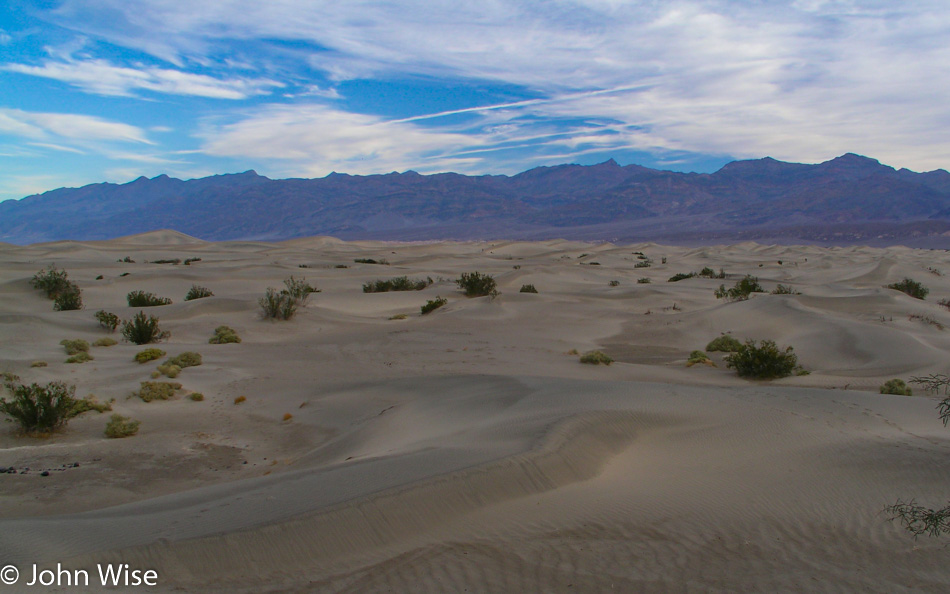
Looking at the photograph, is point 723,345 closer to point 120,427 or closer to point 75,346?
point 120,427

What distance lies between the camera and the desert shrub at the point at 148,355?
29.0 feet

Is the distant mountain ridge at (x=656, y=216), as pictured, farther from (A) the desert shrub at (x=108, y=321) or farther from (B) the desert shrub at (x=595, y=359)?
(A) the desert shrub at (x=108, y=321)

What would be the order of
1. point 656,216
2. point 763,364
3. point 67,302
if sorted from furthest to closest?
point 656,216 → point 67,302 → point 763,364

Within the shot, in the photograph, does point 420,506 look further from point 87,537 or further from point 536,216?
point 536,216

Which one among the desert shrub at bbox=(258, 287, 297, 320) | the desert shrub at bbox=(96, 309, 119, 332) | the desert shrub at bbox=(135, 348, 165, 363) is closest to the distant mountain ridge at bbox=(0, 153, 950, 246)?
the desert shrub at bbox=(258, 287, 297, 320)

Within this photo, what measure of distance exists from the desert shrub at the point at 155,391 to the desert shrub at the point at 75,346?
2.45 m

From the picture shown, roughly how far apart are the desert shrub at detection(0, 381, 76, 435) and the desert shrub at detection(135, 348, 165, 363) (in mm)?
2436

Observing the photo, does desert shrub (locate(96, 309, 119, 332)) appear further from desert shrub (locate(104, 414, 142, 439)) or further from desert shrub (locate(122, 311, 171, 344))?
desert shrub (locate(104, 414, 142, 439))

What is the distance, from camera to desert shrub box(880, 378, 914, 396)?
7449 mm

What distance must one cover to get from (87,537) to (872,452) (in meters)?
5.33

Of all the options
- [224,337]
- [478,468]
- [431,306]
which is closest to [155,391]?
[224,337]
